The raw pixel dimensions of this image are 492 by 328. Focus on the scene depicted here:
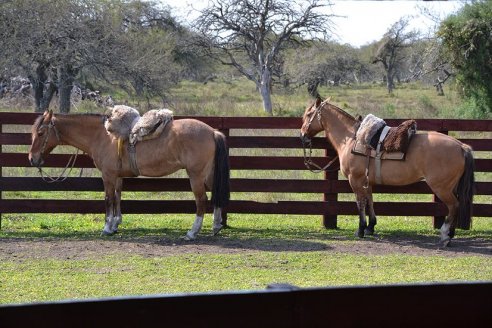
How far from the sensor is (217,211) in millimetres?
9539

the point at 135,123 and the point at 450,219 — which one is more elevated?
the point at 135,123

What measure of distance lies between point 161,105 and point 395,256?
1917 cm

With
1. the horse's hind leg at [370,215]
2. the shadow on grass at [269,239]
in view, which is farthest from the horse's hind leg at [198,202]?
the horse's hind leg at [370,215]

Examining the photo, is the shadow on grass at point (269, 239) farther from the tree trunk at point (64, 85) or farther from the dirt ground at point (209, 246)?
the tree trunk at point (64, 85)

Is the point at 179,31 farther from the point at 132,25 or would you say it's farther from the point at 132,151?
the point at 132,151

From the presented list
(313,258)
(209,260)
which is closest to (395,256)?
(313,258)

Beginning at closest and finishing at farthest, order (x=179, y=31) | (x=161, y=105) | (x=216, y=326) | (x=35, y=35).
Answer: (x=216, y=326)
(x=35, y=35)
(x=161, y=105)
(x=179, y=31)

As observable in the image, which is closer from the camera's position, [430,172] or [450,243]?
[430,172]

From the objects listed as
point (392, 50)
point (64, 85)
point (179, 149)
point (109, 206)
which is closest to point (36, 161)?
point (109, 206)

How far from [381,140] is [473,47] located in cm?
1457

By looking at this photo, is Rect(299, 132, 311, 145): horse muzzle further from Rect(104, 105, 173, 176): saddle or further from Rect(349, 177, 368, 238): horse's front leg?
Rect(104, 105, 173, 176): saddle

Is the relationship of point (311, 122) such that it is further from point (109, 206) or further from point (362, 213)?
point (109, 206)

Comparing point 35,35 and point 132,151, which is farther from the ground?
point 35,35

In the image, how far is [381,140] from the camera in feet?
30.2
